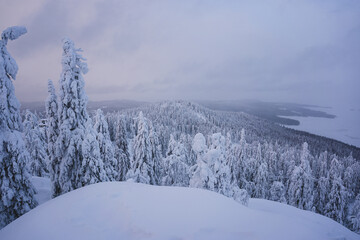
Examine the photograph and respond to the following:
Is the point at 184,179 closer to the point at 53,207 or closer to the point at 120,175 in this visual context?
the point at 120,175

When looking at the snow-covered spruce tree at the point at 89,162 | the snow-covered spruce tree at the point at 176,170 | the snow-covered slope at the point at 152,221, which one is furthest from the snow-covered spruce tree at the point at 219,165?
the snow-covered spruce tree at the point at 89,162

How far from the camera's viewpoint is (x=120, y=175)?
70.2 ft

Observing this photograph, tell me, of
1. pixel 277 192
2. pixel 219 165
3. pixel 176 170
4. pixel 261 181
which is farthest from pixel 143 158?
pixel 277 192

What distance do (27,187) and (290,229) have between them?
40.2 ft

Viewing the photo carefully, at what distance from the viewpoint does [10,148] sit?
27.6ft

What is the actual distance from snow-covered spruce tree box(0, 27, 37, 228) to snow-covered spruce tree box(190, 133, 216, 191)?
10752 millimetres

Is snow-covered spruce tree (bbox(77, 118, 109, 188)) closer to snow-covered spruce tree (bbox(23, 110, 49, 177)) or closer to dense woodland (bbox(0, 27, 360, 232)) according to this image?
dense woodland (bbox(0, 27, 360, 232))

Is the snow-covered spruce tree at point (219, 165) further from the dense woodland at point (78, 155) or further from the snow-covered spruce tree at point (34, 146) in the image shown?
the snow-covered spruce tree at point (34, 146)

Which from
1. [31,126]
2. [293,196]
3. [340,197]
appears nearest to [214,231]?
Result: [293,196]

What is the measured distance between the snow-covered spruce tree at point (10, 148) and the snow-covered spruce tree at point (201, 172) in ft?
35.3

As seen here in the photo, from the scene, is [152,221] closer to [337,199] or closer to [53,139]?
[53,139]

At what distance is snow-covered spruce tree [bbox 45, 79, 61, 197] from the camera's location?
12094 mm

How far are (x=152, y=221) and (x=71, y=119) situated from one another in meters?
9.57

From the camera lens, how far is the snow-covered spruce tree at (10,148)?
8148mm
